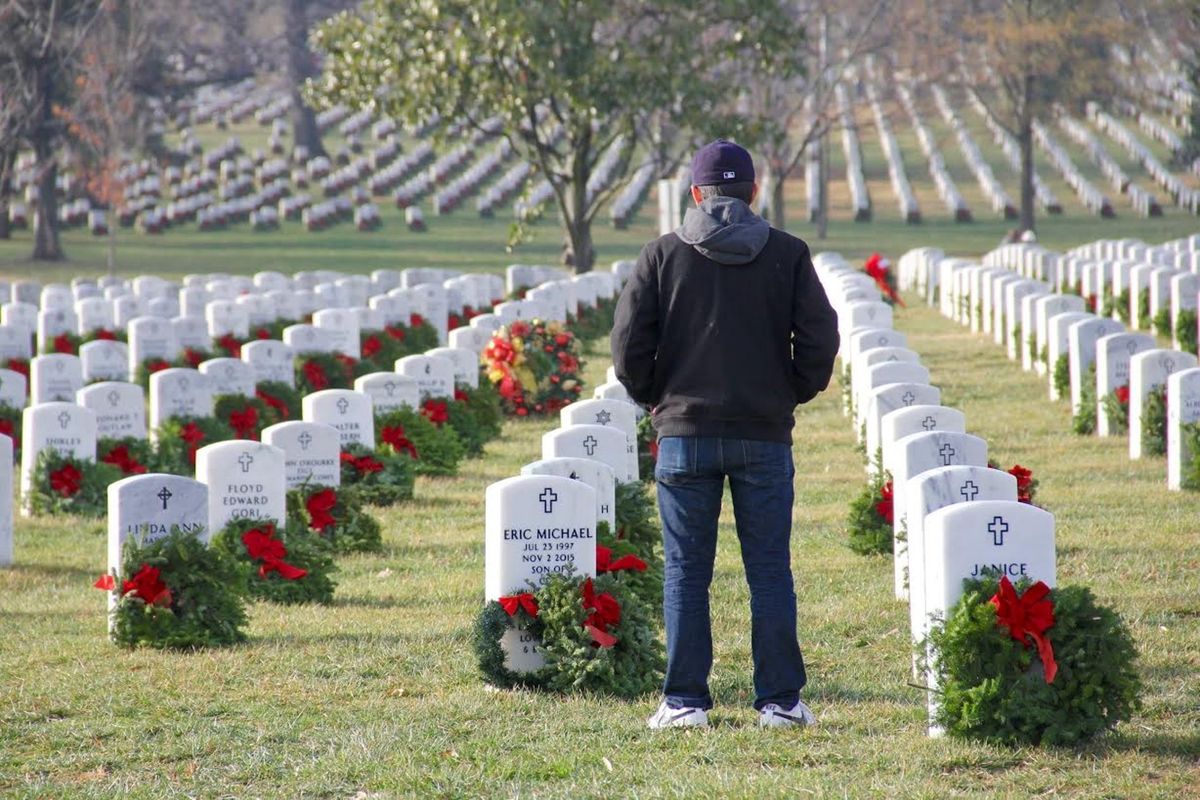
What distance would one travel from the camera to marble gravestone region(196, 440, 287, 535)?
10016 millimetres

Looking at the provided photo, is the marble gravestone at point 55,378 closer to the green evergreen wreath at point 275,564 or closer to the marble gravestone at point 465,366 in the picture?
the marble gravestone at point 465,366

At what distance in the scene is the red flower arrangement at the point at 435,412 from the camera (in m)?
15.5

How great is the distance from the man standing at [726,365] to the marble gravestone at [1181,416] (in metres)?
6.74

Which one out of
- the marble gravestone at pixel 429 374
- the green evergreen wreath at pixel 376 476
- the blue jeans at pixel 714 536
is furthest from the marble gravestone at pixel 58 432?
the blue jeans at pixel 714 536

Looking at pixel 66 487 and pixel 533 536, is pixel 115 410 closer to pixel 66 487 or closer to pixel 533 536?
pixel 66 487

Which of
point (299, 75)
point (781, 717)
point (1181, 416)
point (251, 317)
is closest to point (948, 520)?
point (781, 717)

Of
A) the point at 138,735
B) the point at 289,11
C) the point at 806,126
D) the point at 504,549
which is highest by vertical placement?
the point at 289,11

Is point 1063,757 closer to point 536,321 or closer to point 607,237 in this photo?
point 536,321

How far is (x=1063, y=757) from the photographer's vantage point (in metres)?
6.36

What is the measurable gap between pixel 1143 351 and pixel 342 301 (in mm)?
12862

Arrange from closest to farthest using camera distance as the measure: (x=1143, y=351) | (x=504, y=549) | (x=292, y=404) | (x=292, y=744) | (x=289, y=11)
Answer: (x=292, y=744), (x=504, y=549), (x=1143, y=351), (x=292, y=404), (x=289, y=11)

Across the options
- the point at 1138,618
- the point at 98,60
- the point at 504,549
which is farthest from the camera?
the point at 98,60

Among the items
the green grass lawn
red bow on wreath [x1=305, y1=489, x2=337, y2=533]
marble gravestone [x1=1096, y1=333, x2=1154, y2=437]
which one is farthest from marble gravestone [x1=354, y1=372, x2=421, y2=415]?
marble gravestone [x1=1096, y1=333, x2=1154, y2=437]

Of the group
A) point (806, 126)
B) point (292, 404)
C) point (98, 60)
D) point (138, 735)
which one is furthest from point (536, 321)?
point (806, 126)
